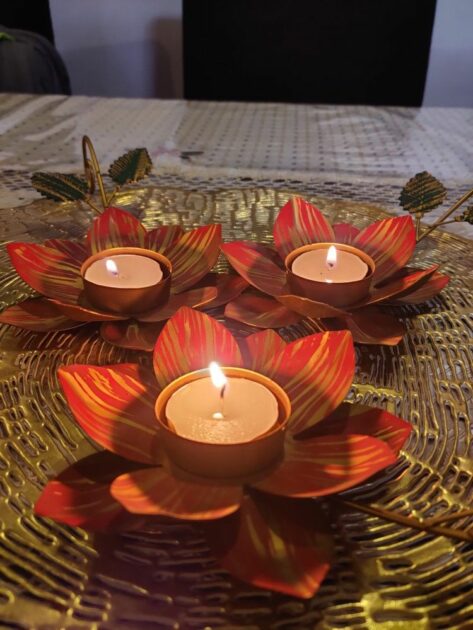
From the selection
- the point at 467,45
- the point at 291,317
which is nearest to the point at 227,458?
the point at 291,317

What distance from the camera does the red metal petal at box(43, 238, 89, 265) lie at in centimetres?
49

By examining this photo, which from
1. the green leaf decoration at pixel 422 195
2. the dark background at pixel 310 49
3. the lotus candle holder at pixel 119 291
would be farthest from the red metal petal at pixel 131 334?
the dark background at pixel 310 49

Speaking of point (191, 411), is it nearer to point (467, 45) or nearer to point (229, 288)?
point (229, 288)

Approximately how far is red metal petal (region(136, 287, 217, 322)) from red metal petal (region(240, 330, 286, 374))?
6 centimetres

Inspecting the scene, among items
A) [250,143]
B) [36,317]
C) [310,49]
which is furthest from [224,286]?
[310,49]

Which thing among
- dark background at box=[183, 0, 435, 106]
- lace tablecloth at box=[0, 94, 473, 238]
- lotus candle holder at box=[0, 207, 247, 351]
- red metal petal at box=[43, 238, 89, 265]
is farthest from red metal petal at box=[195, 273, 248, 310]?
dark background at box=[183, 0, 435, 106]

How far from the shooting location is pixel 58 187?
0.53 meters

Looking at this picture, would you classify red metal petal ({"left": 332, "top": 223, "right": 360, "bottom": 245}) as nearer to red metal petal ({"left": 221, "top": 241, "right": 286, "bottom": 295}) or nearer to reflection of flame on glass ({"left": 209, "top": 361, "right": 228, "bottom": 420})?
red metal petal ({"left": 221, "top": 241, "right": 286, "bottom": 295})

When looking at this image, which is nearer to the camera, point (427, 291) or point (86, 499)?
point (86, 499)

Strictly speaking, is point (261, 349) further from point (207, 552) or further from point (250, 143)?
point (250, 143)

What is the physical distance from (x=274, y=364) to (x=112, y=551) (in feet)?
0.47

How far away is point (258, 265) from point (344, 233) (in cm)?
10

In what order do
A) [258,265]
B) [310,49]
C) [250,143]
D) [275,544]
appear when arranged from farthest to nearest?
[310,49]
[250,143]
[258,265]
[275,544]

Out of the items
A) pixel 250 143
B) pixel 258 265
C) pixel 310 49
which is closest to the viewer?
pixel 258 265
